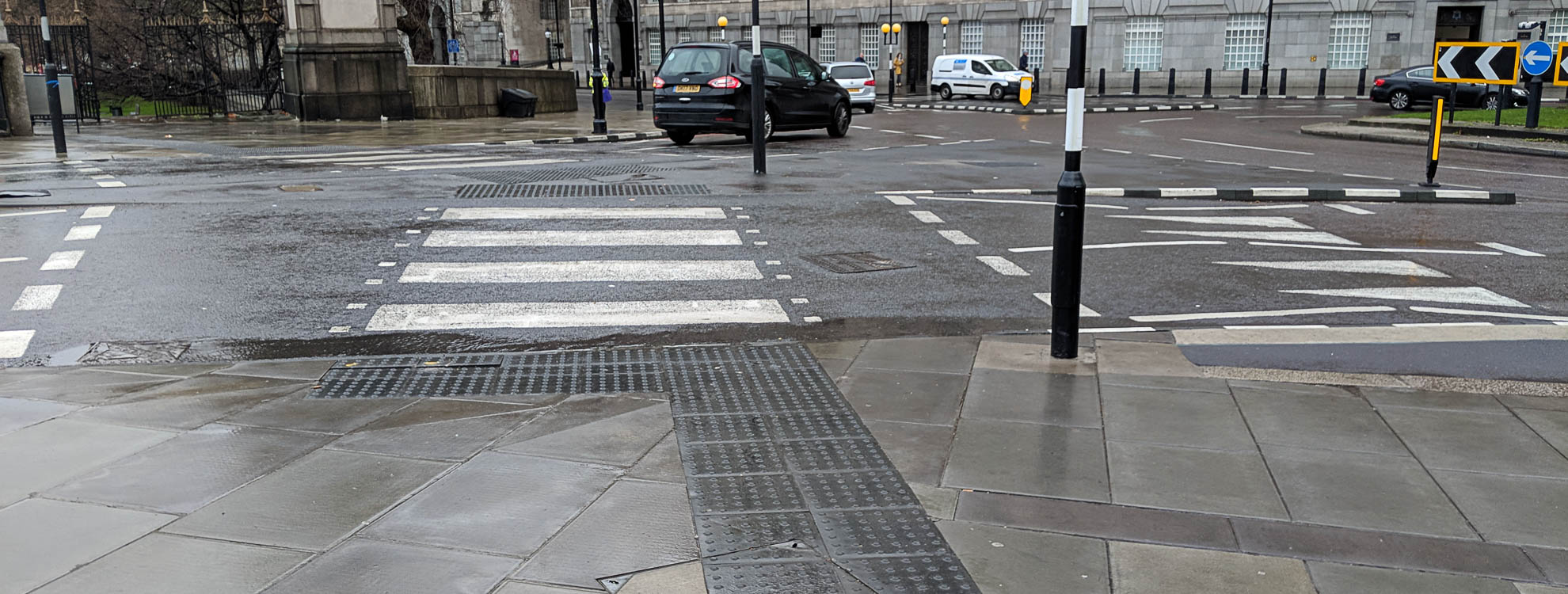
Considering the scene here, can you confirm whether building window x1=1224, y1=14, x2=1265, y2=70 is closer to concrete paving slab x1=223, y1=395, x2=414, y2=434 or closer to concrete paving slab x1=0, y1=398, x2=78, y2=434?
concrete paving slab x1=223, y1=395, x2=414, y2=434

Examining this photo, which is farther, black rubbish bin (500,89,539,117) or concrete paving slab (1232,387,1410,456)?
black rubbish bin (500,89,539,117)

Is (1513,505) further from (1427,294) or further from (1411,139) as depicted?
(1411,139)

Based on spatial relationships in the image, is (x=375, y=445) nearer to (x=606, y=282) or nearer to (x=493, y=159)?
(x=606, y=282)

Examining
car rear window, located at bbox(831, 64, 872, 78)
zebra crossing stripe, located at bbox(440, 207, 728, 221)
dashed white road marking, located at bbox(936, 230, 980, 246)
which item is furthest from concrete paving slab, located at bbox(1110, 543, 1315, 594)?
car rear window, located at bbox(831, 64, 872, 78)

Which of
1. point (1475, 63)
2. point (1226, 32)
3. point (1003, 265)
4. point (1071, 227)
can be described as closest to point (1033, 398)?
point (1071, 227)

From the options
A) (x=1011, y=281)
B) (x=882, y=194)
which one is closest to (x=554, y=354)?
(x=1011, y=281)

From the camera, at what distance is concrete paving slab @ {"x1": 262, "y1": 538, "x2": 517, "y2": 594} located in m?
3.50

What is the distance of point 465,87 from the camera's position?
28.8 m

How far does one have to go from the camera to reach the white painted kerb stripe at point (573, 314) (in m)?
7.32

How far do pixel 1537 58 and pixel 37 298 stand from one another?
23.1 m

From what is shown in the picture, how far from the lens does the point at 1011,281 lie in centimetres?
860

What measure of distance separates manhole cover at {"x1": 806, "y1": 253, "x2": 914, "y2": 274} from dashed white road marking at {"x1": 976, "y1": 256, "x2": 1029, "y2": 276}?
2.09 feet

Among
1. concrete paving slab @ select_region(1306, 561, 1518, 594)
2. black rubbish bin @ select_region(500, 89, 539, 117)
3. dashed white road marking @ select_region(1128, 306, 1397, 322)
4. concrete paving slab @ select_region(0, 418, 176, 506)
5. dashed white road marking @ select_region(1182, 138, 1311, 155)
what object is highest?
black rubbish bin @ select_region(500, 89, 539, 117)

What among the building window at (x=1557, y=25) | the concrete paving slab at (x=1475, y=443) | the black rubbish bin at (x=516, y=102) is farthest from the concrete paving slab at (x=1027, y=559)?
the building window at (x=1557, y=25)
